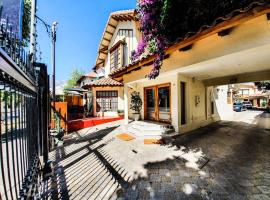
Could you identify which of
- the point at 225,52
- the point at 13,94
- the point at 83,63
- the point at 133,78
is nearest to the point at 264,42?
the point at 225,52

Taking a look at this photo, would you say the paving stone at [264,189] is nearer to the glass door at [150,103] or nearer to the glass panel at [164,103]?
the glass panel at [164,103]

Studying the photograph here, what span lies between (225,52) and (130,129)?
653 centimetres

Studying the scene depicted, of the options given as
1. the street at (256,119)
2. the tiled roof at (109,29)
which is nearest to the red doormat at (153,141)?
the street at (256,119)

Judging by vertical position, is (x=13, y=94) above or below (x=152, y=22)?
below

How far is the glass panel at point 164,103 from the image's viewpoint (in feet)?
30.0

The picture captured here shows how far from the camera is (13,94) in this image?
1763 millimetres

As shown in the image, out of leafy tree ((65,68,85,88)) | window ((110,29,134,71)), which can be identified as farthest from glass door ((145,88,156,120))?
leafy tree ((65,68,85,88))

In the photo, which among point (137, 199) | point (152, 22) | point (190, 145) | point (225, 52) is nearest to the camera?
point (137, 199)

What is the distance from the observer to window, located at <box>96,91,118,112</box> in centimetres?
1409

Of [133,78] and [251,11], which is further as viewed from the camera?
[133,78]

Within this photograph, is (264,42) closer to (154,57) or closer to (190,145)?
(154,57)

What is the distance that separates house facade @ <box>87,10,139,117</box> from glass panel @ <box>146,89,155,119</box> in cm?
277

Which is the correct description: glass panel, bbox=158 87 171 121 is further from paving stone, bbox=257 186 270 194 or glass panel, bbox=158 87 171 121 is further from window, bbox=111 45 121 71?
paving stone, bbox=257 186 270 194

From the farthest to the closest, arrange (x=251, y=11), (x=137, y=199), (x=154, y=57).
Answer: (x=154, y=57), (x=137, y=199), (x=251, y=11)
